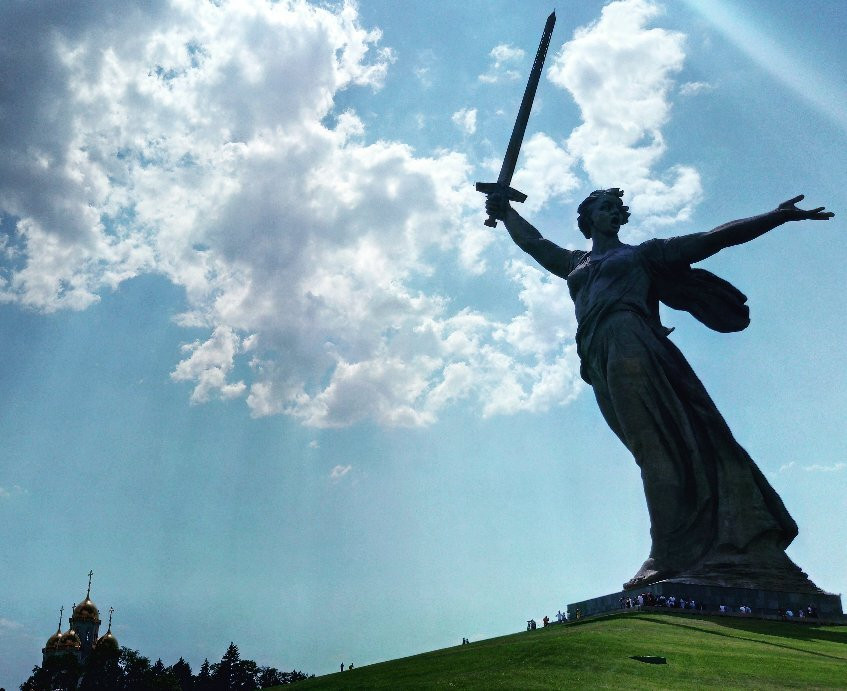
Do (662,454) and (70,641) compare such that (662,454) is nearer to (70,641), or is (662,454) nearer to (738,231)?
(738,231)

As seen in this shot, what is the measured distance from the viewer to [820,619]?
1894cm

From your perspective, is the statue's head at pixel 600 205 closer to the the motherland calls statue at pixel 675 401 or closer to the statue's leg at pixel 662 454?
the the motherland calls statue at pixel 675 401

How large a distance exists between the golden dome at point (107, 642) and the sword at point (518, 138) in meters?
49.5

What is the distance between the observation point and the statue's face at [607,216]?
80.8 feet

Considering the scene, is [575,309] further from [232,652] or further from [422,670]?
[232,652]

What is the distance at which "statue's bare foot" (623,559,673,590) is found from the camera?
19.9 m

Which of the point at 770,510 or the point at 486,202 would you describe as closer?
the point at 770,510

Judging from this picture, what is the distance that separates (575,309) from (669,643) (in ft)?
38.9

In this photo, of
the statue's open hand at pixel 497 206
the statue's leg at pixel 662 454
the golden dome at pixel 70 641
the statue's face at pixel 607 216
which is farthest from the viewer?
the golden dome at pixel 70 641

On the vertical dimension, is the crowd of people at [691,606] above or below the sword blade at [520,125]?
below

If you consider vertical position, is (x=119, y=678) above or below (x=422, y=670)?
above

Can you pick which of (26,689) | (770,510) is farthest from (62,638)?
(770,510)

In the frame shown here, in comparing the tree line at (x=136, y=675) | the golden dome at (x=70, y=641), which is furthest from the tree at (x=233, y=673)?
the golden dome at (x=70, y=641)

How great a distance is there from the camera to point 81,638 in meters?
67.5
